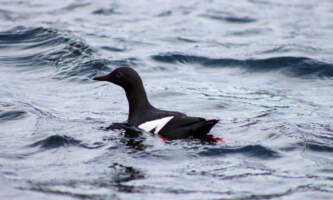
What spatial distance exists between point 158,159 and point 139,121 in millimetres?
1241

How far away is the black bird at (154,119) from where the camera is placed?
7227 mm

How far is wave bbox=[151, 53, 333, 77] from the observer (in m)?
12.0

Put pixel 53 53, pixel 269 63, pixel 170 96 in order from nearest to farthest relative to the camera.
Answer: pixel 170 96, pixel 53 53, pixel 269 63

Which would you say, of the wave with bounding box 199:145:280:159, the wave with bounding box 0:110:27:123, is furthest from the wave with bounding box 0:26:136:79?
the wave with bounding box 199:145:280:159

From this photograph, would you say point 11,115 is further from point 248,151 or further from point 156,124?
point 248,151

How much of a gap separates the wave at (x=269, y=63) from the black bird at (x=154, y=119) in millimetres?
4460

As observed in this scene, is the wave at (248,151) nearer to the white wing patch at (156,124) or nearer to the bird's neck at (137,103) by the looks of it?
the white wing patch at (156,124)

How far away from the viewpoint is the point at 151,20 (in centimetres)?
1628

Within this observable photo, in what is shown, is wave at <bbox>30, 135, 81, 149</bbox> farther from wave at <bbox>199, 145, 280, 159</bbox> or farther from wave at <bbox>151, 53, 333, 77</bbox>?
wave at <bbox>151, 53, 333, 77</bbox>

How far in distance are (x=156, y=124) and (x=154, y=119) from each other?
14cm

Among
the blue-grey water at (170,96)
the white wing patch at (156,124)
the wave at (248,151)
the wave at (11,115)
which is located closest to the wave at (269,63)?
the blue-grey water at (170,96)

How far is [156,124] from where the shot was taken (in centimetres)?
754

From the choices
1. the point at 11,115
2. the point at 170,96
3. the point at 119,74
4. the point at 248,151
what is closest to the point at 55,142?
the point at 119,74

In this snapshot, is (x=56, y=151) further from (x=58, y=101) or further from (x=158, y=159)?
(x=58, y=101)
